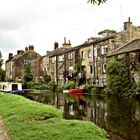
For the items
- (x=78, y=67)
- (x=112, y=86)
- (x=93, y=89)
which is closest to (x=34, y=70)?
(x=78, y=67)

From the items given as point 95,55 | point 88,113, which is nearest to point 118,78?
point 95,55

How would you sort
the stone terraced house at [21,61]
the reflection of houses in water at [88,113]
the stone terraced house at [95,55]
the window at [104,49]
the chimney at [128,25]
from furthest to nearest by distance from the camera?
the stone terraced house at [21,61]
the window at [104,49]
the chimney at [128,25]
the stone terraced house at [95,55]
the reflection of houses in water at [88,113]

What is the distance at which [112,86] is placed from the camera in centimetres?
4391

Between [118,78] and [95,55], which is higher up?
[95,55]

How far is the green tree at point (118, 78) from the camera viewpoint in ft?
139

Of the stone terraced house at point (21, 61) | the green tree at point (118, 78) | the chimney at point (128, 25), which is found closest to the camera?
the green tree at point (118, 78)

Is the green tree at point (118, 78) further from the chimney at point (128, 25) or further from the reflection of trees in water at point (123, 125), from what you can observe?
the reflection of trees in water at point (123, 125)

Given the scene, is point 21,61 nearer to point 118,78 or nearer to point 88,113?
point 118,78

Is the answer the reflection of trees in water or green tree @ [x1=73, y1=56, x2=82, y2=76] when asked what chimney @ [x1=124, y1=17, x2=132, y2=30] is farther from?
the reflection of trees in water

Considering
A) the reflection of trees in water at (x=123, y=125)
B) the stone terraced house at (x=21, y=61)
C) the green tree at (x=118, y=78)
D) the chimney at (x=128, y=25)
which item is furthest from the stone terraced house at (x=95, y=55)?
the reflection of trees in water at (x=123, y=125)

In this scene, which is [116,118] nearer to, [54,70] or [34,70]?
[54,70]

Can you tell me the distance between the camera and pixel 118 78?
142 ft

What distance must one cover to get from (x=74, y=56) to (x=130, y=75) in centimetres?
2430

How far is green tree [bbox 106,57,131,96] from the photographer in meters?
42.5
